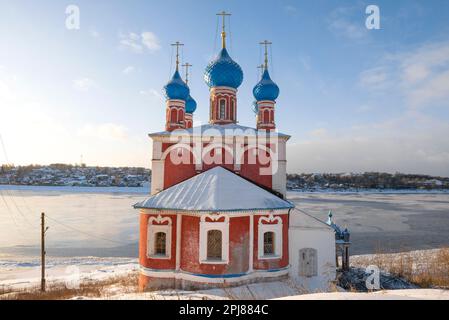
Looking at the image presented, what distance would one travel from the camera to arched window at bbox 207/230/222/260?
10.1m

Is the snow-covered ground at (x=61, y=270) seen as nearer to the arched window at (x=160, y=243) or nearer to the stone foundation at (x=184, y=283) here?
the stone foundation at (x=184, y=283)

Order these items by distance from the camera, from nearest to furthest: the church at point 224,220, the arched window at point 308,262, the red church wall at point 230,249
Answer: the red church wall at point 230,249 → the church at point 224,220 → the arched window at point 308,262

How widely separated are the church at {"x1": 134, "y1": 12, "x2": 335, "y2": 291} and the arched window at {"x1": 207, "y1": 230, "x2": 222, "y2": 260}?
0.10 ft

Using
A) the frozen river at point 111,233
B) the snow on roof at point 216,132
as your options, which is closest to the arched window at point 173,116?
the snow on roof at point 216,132

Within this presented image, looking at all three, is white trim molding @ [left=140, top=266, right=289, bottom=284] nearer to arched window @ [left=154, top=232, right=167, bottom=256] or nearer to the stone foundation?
the stone foundation

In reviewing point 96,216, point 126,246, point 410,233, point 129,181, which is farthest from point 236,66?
point 129,181

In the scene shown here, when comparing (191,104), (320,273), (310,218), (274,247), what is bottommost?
(320,273)

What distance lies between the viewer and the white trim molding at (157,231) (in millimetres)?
10500

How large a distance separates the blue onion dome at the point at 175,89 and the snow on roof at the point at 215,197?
6.01m

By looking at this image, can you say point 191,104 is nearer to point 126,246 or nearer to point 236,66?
point 236,66

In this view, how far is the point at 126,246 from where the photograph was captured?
870 inches

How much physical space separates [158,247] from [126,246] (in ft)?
41.8

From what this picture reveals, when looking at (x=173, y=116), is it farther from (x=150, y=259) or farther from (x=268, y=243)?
(x=268, y=243)

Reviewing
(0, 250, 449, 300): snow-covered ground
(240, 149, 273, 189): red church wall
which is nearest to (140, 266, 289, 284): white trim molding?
(0, 250, 449, 300): snow-covered ground
